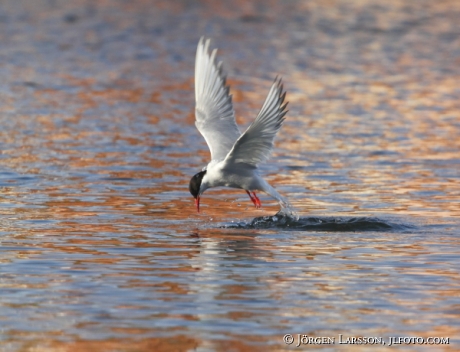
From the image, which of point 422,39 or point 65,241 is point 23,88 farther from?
point 422,39

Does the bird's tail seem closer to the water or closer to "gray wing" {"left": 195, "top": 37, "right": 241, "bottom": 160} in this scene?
the water

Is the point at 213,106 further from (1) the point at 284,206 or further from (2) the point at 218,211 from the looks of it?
(1) the point at 284,206

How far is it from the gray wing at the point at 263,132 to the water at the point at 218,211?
786mm

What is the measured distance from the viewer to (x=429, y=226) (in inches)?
431

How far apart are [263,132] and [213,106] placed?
5.88ft

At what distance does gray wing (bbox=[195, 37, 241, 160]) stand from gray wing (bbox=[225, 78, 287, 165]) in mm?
800

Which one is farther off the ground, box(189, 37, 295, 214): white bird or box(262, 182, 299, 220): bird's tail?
box(189, 37, 295, 214): white bird

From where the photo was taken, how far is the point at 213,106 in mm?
11891

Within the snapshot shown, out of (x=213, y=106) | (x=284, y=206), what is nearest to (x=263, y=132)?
(x=284, y=206)

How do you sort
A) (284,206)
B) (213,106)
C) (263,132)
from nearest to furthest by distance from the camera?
(263,132) → (284,206) → (213,106)

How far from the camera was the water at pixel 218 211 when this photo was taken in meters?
7.61

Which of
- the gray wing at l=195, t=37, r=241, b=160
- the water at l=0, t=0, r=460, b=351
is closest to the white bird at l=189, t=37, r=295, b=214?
the gray wing at l=195, t=37, r=241, b=160

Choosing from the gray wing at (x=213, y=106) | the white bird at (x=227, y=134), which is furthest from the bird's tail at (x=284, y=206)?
the gray wing at (x=213, y=106)

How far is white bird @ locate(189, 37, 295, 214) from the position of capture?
1009 centimetres
